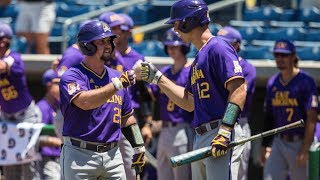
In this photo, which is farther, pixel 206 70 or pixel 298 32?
pixel 298 32

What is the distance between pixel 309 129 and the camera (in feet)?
28.5

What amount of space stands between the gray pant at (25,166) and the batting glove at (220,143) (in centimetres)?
290

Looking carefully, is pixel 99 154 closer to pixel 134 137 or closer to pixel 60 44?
pixel 134 137

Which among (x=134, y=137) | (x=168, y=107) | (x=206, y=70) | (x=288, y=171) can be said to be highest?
(x=206, y=70)

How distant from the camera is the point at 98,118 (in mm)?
6457

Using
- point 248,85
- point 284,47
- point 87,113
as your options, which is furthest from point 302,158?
point 87,113

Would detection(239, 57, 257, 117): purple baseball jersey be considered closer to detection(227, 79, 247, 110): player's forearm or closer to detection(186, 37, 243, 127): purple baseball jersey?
detection(186, 37, 243, 127): purple baseball jersey

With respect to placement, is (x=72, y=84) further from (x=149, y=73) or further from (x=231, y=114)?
(x=231, y=114)

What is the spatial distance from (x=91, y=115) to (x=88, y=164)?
0.33 meters

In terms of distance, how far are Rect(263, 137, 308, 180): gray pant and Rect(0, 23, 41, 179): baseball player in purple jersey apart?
2251mm

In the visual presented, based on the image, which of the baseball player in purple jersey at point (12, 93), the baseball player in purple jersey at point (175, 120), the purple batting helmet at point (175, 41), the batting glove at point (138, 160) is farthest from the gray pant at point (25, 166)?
the batting glove at point (138, 160)

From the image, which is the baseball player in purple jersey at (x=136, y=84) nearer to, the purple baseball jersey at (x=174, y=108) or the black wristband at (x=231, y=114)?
the purple baseball jersey at (x=174, y=108)

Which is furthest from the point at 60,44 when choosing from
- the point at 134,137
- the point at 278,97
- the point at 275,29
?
the point at 134,137

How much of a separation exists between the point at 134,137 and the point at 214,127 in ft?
2.34
